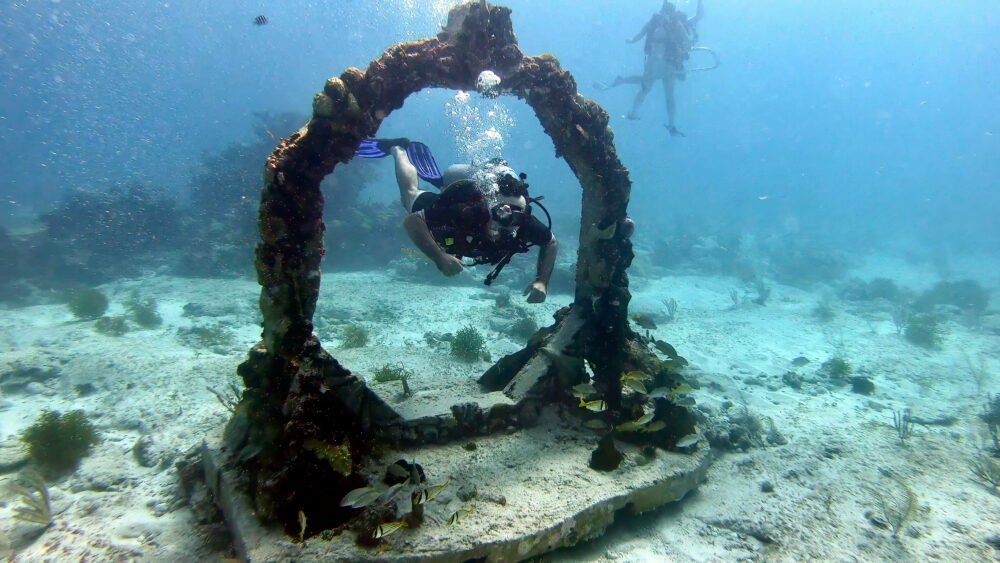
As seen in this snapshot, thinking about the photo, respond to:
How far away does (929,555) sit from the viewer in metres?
4.00

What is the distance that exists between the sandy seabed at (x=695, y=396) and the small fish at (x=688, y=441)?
59cm

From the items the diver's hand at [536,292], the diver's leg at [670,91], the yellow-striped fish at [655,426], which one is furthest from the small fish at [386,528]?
the diver's leg at [670,91]

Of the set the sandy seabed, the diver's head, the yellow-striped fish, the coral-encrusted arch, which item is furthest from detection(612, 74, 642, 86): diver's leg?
the yellow-striped fish

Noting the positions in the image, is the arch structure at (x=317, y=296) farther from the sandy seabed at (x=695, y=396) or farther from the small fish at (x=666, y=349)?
the sandy seabed at (x=695, y=396)

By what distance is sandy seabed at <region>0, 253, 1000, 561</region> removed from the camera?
157 inches

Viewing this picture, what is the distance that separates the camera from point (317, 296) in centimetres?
345

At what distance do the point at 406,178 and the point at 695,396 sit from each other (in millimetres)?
6475

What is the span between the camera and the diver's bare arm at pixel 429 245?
4453 millimetres

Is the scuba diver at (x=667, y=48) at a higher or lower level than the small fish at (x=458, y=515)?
higher

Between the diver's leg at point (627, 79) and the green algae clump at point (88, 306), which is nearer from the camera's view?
the green algae clump at point (88, 306)

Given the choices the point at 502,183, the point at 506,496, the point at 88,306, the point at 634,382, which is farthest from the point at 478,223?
the point at 88,306

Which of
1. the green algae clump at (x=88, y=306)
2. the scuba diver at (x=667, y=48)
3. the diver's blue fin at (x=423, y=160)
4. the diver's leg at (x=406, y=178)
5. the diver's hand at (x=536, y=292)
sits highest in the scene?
the scuba diver at (x=667, y=48)

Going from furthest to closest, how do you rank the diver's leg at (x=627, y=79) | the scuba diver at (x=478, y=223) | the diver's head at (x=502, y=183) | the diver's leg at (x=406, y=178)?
the diver's leg at (x=627, y=79) < the diver's leg at (x=406, y=178) < the diver's head at (x=502, y=183) < the scuba diver at (x=478, y=223)

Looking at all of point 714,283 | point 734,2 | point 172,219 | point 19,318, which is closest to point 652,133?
point 734,2
